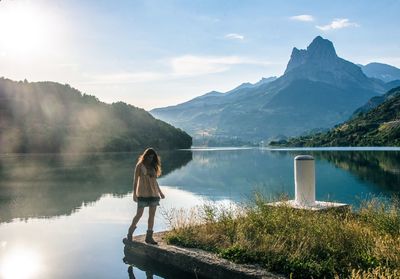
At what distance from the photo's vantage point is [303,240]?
1078 cm

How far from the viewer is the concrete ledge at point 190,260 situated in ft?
32.6

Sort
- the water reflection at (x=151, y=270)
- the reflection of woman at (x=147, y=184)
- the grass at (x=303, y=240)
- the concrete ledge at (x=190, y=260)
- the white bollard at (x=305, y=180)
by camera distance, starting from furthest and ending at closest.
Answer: the white bollard at (x=305, y=180) < the reflection of woman at (x=147, y=184) < the water reflection at (x=151, y=270) < the concrete ledge at (x=190, y=260) < the grass at (x=303, y=240)

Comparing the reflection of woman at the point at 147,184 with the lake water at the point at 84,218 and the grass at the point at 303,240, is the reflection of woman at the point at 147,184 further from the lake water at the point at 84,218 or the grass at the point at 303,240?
the lake water at the point at 84,218

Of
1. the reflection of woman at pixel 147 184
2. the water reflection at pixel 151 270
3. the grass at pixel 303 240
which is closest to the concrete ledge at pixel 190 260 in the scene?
the water reflection at pixel 151 270

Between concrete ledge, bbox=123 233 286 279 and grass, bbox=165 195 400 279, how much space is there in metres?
0.33

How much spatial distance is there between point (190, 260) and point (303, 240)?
278cm

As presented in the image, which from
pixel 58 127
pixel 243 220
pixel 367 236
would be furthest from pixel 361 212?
pixel 58 127

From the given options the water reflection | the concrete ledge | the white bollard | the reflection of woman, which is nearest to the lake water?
the water reflection

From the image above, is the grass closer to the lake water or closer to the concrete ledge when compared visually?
the concrete ledge

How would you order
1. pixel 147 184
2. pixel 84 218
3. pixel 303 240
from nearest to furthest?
pixel 303 240 → pixel 147 184 → pixel 84 218

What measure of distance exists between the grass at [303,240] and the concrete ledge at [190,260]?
33 centimetres

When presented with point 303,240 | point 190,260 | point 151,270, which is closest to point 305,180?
point 303,240

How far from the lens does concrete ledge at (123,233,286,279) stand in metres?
9.95

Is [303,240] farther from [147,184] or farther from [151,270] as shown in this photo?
[147,184]
